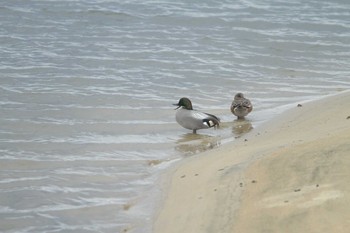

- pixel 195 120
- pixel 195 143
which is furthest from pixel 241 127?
pixel 195 143

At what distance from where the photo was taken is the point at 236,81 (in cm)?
1334

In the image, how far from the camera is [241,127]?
414 inches

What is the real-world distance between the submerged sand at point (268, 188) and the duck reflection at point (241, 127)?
69.9 inches

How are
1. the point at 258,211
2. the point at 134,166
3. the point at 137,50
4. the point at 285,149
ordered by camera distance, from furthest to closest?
the point at 137,50, the point at 134,166, the point at 285,149, the point at 258,211

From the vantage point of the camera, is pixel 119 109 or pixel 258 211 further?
pixel 119 109

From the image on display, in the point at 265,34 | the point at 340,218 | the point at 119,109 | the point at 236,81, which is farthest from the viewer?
the point at 265,34

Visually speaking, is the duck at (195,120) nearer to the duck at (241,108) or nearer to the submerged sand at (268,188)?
the duck at (241,108)

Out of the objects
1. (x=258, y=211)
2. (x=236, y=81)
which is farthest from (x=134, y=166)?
(x=236, y=81)

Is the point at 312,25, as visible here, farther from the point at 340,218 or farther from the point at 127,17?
Answer: the point at 340,218

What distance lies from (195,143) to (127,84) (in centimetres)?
321

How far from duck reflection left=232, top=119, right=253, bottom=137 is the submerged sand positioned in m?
1.78

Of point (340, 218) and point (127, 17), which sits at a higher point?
point (340, 218)

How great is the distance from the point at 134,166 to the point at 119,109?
2742mm

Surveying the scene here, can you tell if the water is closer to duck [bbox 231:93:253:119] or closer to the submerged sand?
duck [bbox 231:93:253:119]
